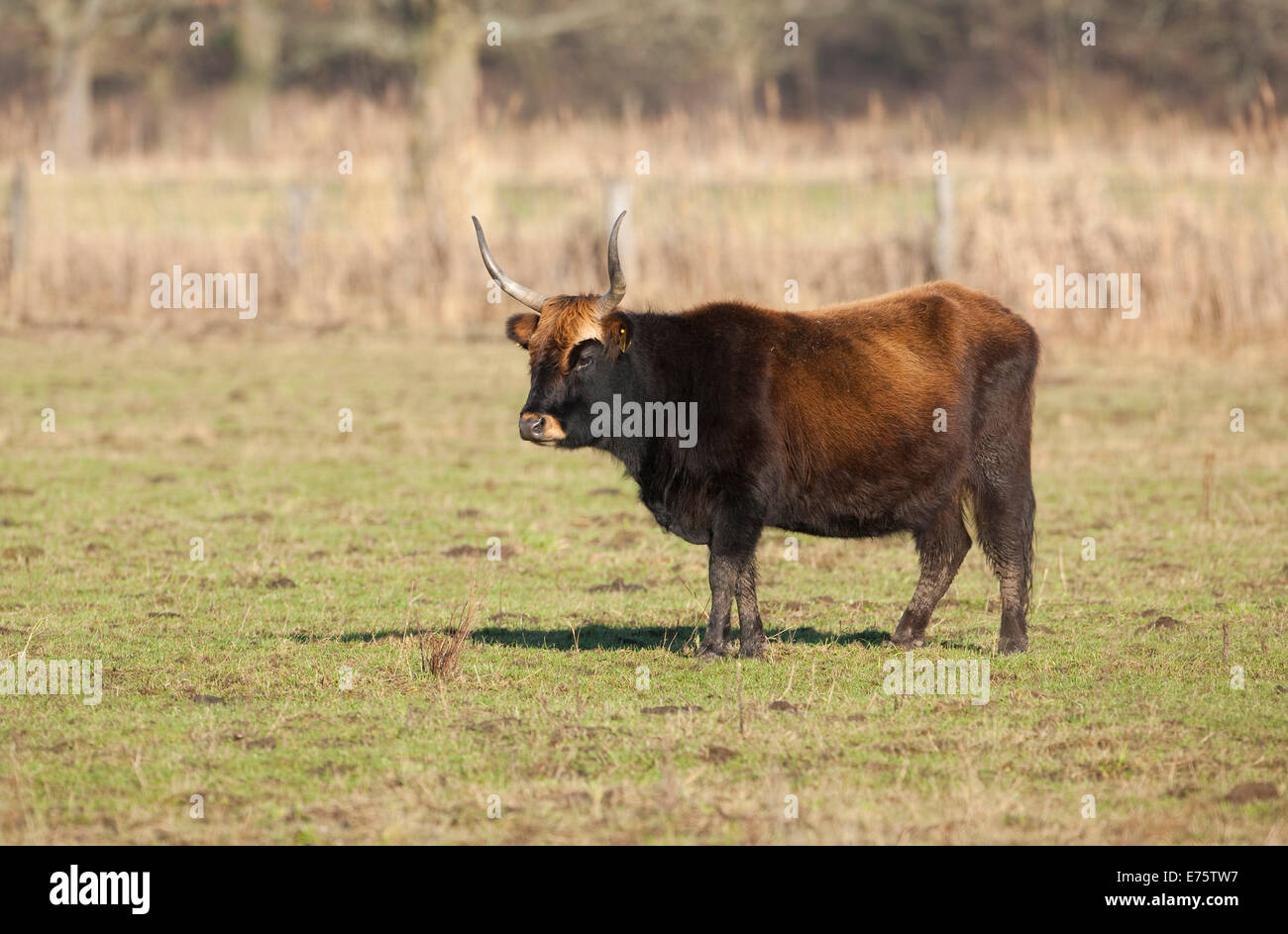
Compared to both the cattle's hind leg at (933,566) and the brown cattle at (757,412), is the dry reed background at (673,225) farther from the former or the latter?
the brown cattle at (757,412)

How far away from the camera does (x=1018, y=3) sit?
45.8 metres

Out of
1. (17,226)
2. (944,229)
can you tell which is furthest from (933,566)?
(17,226)

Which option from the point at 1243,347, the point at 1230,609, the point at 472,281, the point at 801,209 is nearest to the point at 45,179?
the point at 472,281

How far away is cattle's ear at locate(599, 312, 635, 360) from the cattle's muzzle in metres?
0.40

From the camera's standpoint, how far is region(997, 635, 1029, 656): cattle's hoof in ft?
25.1

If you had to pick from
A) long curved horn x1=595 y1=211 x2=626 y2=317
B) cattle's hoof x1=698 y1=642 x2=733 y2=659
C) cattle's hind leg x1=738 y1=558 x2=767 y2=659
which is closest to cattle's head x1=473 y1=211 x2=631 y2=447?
long curved horn x1=595 y1=211 x2=626 y2=317

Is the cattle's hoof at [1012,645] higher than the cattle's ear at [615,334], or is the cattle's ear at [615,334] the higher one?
the cattle's ear at [615,334]

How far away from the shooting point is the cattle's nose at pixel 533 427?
712 centimetres

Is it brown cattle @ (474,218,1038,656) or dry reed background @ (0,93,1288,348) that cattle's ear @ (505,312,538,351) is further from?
dry reed background @ (0,93,1288,348)

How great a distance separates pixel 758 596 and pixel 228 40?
120 ft

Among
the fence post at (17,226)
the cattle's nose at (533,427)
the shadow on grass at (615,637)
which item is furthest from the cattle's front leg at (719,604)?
the fence post at (17,226)

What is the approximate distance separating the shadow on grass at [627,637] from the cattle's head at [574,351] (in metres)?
0.98

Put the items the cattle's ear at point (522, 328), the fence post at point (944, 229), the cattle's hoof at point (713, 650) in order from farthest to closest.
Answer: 1. the fence post at point (944, 229)
2. the cattle's ear at point (522, 328)
3. the cattle's hoof at point (713, 650)

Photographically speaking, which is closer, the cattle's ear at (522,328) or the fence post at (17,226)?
the cattle's ear at (522,328)
